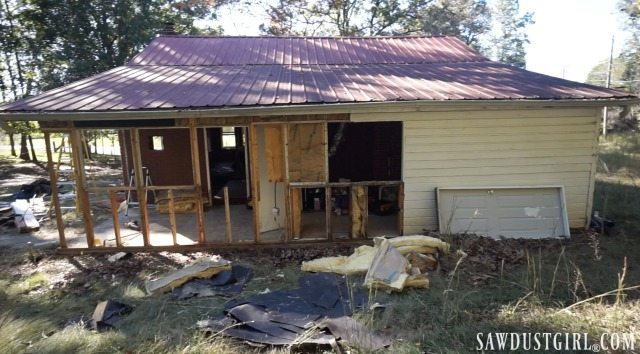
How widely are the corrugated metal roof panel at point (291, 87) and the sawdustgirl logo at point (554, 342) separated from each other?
3.40 m

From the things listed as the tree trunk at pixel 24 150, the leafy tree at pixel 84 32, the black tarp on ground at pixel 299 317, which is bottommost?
the black tarp on ground at pixel 299 317

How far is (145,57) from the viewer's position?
27.4 feet

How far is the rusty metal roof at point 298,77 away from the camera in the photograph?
5.49 m

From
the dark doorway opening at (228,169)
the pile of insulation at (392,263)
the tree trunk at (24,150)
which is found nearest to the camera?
the pile of insulation at (392,263)

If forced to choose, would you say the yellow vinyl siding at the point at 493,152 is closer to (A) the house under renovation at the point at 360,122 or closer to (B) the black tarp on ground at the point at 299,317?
(A) the house under renovation at the point at 360,122

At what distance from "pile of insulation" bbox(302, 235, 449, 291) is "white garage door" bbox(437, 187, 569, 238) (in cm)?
100

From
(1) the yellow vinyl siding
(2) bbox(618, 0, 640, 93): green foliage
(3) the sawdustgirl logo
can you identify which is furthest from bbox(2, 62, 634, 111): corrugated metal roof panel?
(2) bbox(618, 0, 640, 93): green foliage

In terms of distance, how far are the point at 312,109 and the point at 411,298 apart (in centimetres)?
291

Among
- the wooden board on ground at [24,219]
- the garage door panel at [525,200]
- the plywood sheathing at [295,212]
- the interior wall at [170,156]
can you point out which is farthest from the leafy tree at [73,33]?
the garage door panel at [525,200]

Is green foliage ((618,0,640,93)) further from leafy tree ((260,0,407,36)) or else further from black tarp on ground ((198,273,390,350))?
black tarp on ground ((198,273,390,350))

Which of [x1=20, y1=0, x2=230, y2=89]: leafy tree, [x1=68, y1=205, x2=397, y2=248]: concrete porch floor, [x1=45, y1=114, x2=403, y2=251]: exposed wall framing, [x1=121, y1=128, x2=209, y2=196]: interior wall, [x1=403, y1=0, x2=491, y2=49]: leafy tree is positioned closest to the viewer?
[x1=45, y1=114, x2=403, y2=251]: exposed wall framing

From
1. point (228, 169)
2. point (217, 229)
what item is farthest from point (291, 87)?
point (228, 169)

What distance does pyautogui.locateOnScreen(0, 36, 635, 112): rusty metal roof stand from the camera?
549cm

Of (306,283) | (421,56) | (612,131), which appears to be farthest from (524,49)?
(306,283)
